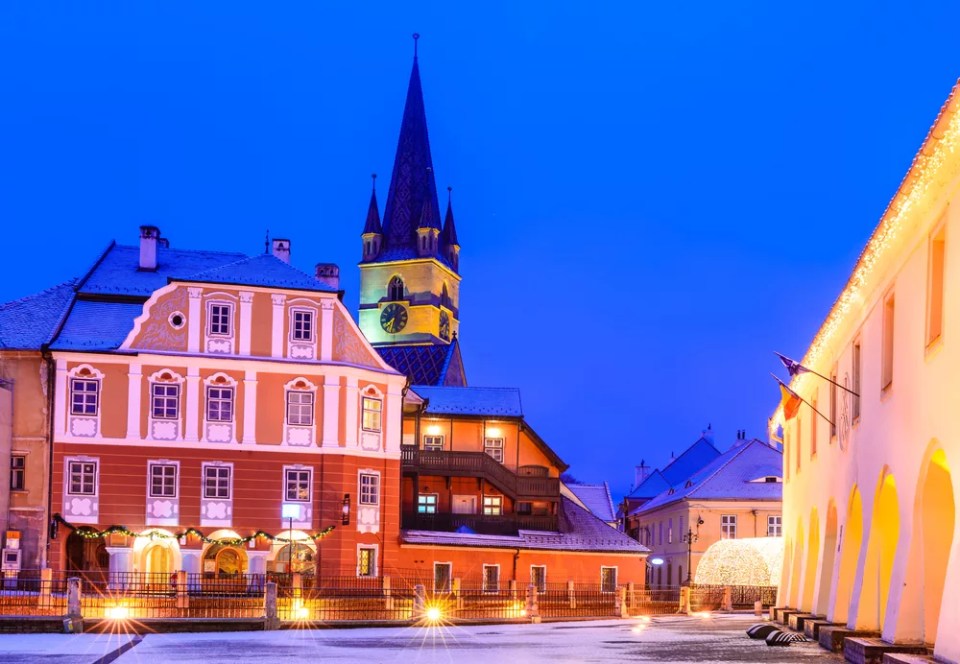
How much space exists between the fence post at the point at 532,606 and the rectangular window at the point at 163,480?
1322cm

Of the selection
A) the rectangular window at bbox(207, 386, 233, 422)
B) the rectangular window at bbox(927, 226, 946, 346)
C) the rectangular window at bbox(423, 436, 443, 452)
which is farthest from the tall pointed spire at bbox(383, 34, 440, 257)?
the rectangular window at bbox(927, 226, 946, 346)

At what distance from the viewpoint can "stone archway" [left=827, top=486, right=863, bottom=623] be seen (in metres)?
23.4

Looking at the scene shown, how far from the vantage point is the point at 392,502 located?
48062 millimetres

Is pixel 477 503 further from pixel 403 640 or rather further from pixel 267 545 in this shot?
pixel 403 640

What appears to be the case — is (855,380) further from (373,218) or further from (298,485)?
(373,218)

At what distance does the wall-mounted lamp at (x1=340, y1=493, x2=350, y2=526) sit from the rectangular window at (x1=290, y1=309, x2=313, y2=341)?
5788 mm

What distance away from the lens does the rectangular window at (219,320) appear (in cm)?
4597

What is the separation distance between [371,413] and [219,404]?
18.1ft

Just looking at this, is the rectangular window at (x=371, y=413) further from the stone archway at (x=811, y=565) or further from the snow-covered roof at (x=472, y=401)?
the stone archway at (x=811, y=565)

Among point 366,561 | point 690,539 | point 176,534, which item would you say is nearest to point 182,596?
point 176,534

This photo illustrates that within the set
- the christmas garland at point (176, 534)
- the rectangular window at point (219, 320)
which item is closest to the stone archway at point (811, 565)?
the christmas garland at point (176, 534)

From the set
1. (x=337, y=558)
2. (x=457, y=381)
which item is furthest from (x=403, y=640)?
(x=457, y=381)

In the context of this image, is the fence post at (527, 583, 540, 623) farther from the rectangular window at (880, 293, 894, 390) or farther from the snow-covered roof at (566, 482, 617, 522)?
the snow-covered roof at (566, 482, 617, 522)

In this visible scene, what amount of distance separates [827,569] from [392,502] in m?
23.1
